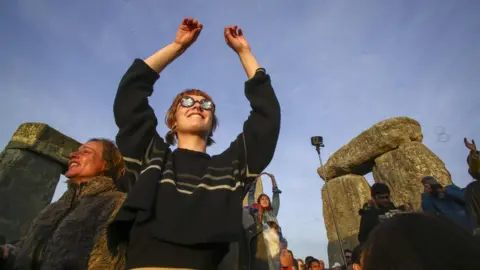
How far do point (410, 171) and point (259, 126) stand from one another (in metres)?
11.8

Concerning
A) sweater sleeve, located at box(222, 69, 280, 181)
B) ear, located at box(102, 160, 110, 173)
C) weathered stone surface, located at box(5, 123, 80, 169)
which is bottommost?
sweater sleeve, located at box(222, 69, 280, 181)

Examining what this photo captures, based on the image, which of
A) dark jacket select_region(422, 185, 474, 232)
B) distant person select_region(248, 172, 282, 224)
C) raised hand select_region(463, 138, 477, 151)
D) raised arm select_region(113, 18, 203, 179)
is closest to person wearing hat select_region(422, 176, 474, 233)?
dark jacket select_region(422, 185, 474, 232)

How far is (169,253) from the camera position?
1093 millimetres

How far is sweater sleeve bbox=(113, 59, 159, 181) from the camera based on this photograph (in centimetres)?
133

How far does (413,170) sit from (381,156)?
167 centimetres

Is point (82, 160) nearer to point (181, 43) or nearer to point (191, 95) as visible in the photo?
point (191, 95)

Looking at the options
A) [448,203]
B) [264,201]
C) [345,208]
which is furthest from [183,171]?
[345,208]

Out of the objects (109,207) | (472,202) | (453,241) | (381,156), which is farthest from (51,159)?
(381,156)

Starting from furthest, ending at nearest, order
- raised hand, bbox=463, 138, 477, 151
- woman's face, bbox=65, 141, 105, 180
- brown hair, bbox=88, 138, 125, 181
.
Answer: raised hand, bbox=463, 138, 477, 151
brown hair, bbox=88, 138, 125, 181
woman's face, bbox=65, 141, 105, 180

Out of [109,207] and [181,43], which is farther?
[109,207]

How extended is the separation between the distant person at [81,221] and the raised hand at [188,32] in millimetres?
1063

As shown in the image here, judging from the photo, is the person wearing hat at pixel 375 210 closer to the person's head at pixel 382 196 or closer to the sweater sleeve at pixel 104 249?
the person's head at pixel 382 196

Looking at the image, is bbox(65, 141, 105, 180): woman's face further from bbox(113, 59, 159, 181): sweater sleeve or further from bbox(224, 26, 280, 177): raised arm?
bbox(224, 26, 280, 177): raised arm

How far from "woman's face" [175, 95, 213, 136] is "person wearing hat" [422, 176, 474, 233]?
4385 millimetres
